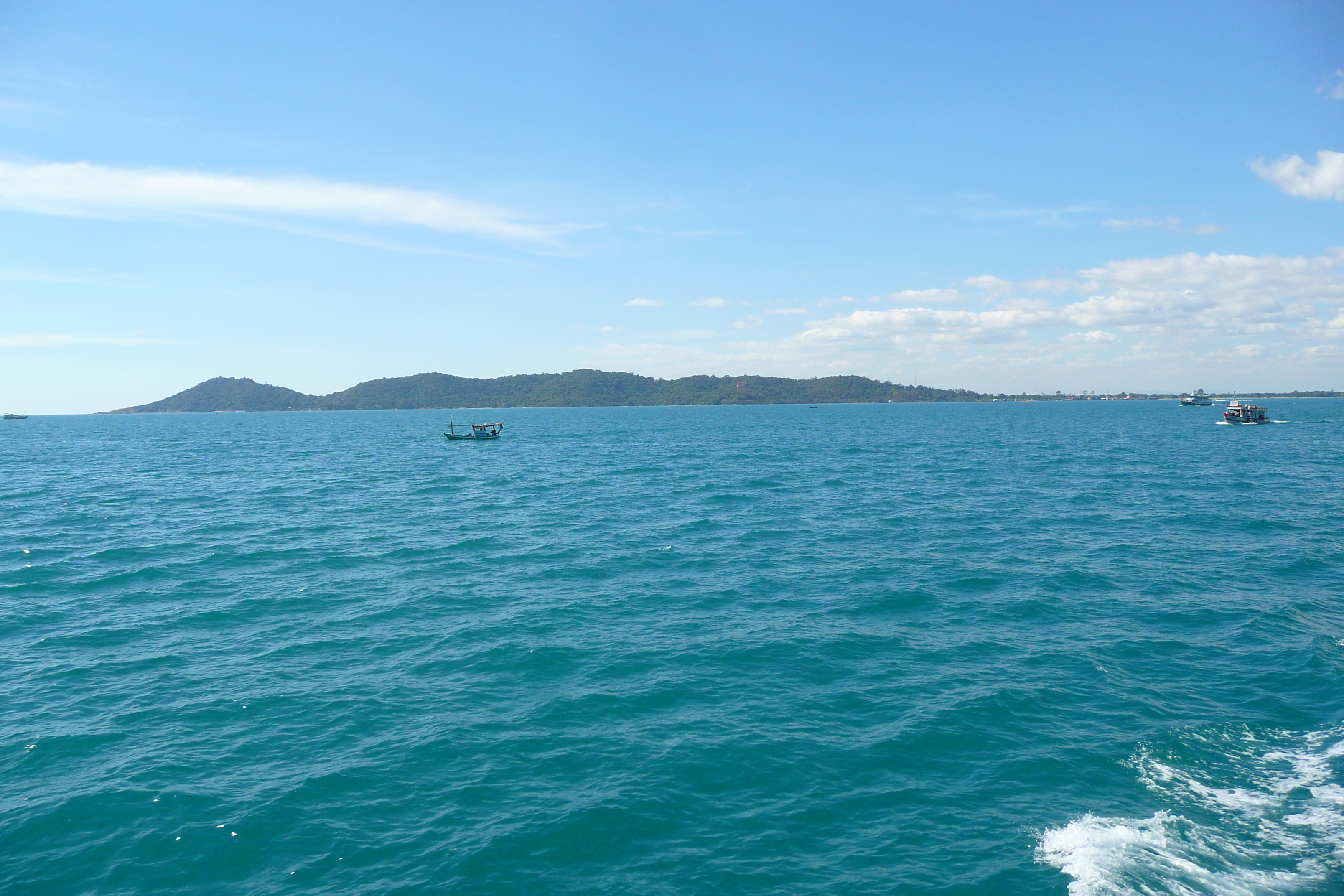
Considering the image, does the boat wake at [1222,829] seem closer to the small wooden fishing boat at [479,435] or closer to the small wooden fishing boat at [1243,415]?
the small wooden fishing boat at [479,435]

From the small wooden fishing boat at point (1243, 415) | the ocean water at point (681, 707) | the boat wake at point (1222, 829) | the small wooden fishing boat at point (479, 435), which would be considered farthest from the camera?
the small wooden fishing boat at point (1243, 415)

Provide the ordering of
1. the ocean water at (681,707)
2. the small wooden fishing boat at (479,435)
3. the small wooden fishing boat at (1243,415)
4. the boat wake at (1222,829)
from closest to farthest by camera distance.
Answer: the boat wake at (1222,829) → the ocean water at (681,707) → the small wooden fishing boat at (479,435) → the small wooden fishing boat at (1243,415)

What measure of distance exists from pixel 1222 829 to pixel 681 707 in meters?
14.5

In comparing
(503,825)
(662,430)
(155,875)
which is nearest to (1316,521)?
(503,825)

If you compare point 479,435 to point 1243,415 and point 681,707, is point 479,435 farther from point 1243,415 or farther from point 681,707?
point 1243,415

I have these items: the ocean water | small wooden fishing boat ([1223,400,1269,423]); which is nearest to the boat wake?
the ocean water

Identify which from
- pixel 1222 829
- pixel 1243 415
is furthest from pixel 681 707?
pixel 1243 415

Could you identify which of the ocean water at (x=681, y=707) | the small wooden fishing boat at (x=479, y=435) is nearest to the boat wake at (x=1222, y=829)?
the ocean water at (x=681, y=707)

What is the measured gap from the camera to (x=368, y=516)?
2366 inches

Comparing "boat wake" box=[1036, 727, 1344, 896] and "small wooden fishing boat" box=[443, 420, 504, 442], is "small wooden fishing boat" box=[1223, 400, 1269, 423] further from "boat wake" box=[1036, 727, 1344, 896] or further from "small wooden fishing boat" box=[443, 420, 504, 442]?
"boat wake" box=[1036, 727, 1344, 896]

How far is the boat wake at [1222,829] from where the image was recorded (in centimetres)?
1537

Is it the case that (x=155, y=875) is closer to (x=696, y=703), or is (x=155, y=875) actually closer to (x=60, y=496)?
(x=696, y=703)

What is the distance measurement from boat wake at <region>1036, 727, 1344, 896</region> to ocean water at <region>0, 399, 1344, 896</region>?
0.27 ft

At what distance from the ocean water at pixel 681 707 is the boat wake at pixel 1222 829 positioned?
0.08 metres
